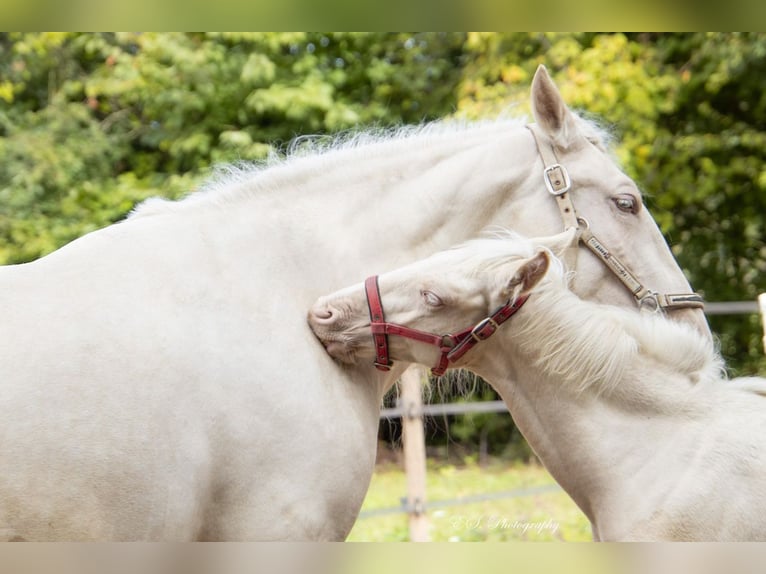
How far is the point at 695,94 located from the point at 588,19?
8.86 meters

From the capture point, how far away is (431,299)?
2934 millimetres

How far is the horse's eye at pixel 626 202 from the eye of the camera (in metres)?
3.28

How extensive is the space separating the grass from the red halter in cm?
238

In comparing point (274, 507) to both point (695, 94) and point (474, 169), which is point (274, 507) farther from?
point (695, 94)

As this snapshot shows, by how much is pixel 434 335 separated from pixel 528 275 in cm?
40

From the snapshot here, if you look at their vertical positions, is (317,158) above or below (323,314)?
above

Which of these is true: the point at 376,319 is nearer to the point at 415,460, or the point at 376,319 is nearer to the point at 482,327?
the point at 482,327

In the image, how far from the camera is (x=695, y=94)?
10.1m

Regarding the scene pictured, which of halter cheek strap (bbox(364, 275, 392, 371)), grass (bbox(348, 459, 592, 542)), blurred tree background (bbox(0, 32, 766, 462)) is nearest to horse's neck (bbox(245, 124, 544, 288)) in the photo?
halter cheek strap (bbox(364, 275, 392, 371))

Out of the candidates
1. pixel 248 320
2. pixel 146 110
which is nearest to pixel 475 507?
pixel 248 320

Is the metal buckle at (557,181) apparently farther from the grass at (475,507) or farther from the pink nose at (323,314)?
the grass at (475,507)

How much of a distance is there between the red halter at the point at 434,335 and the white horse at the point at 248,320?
0.12m

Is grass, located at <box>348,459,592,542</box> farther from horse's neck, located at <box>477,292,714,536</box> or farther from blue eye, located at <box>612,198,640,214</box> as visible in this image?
blue eye, located at <box>612,198,640,214</box>

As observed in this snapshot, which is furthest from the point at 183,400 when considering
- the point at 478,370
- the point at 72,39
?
the point at 72,39
